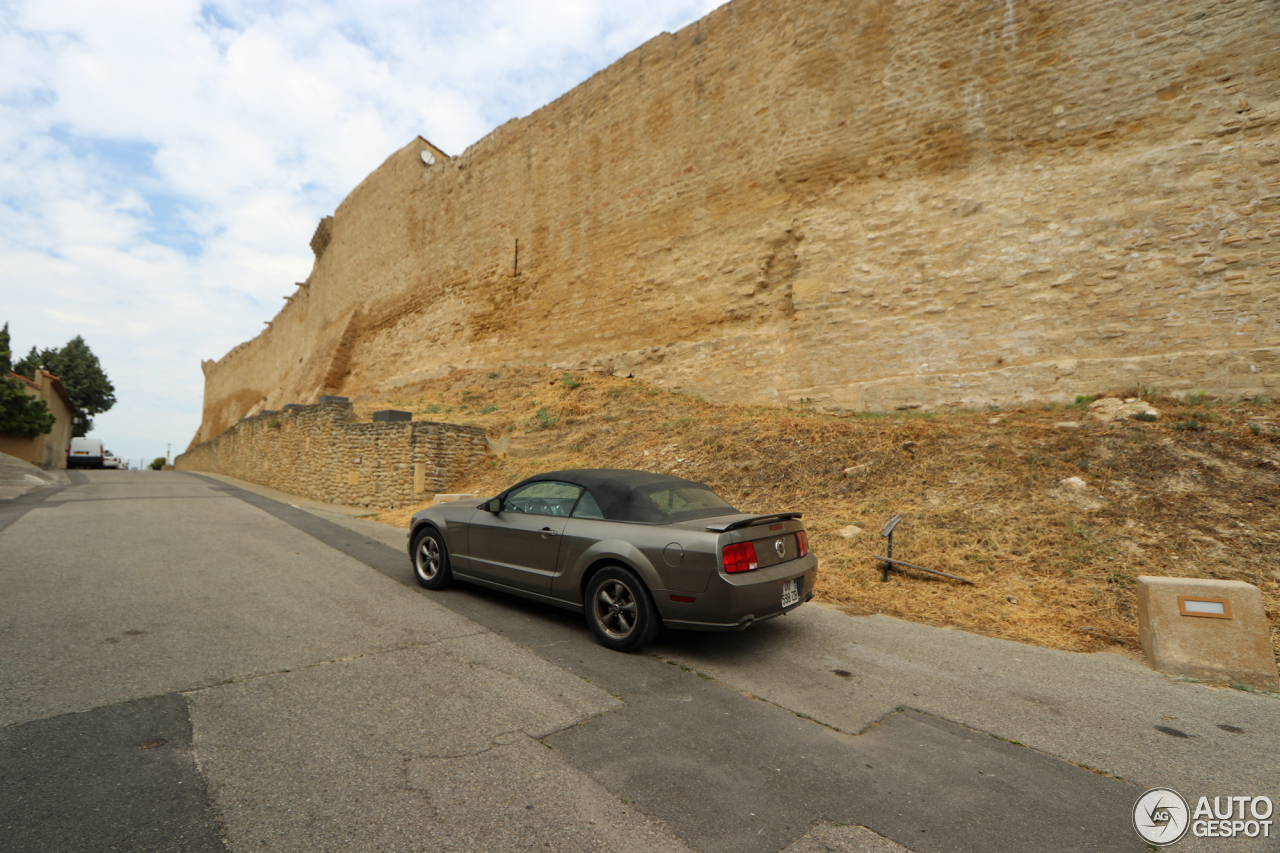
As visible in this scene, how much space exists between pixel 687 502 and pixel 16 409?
1325 inches

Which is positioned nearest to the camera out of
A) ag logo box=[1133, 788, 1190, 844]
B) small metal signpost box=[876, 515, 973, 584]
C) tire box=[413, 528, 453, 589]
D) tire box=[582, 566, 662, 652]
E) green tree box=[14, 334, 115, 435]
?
ag logo box=[1133, 788, 1190, 844]

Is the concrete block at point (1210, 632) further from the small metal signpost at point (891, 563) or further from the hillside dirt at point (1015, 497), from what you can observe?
the small metal signpost at point (891, 563)

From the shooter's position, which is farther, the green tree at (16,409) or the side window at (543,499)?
the green tree at (16,409)

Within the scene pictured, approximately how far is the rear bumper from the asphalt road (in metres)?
0.32

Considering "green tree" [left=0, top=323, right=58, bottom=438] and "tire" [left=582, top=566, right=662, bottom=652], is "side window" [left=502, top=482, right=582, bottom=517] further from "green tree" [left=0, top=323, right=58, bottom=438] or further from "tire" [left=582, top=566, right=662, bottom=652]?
"green tree" [left=0, top=323, right=58, bottom=438]

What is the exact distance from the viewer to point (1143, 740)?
10.4ft

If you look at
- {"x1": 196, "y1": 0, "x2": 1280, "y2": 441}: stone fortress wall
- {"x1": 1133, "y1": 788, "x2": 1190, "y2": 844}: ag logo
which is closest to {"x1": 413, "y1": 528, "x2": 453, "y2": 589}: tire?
{"x1": 1133, "y1": 788, "x2": 1190, "y2": 844}: ag logo

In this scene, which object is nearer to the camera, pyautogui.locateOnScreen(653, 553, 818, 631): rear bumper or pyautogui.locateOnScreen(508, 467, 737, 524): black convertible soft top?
pyautogui.locateOnScreen(653, 553, 818, 631): rear bumper

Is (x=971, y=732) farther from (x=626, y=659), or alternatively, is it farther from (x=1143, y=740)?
(x=626, y=659)

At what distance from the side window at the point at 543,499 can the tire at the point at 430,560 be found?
3.04 ft

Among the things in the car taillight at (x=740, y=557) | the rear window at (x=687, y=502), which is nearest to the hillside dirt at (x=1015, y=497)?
the rear window at (x=687, y=502)

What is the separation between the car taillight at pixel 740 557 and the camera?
13.1 feet

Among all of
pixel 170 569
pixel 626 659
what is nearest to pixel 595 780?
pixel 626 659

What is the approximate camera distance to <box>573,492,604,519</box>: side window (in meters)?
4.70
